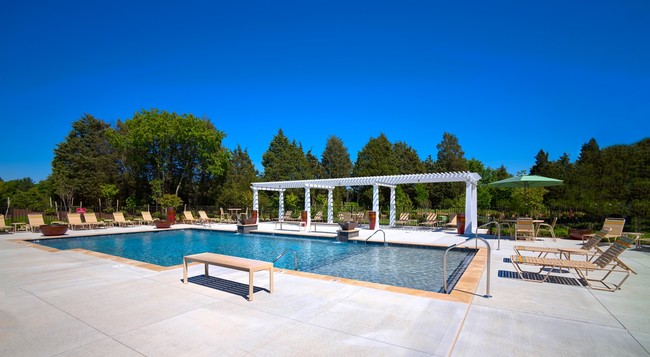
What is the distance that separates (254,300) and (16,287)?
408 cm

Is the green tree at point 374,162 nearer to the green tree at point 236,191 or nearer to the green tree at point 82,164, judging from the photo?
the green tree at point 236,191

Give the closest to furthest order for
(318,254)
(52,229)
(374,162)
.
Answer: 1. (318,254)
2. (52,229)
3. (374,162)

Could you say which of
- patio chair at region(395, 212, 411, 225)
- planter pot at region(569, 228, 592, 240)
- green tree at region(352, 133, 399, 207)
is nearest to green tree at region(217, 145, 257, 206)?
patio chair at region(395, 212, 411, 225)

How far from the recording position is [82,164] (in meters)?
31.3

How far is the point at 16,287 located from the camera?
527 cm

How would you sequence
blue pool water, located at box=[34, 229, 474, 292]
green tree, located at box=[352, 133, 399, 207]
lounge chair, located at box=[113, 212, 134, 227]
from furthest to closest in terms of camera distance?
green tree, located at box=[352, 133, 399, 207] → lounge chair, located at box=[113, 212, 134, 227] → blue pool water, located at box=[34, 229, 474, 292]

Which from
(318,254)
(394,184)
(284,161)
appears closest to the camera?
(318,254)

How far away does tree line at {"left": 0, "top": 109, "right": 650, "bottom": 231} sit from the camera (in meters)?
13.9

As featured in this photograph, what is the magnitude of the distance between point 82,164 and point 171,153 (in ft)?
34.3

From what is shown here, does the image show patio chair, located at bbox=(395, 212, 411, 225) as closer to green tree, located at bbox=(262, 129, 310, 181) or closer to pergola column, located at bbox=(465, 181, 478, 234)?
pergola column, located at bbox=(465, 181, 478, 234)

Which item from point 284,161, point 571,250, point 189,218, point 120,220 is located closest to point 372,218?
point 571,250

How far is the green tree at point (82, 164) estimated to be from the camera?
30.2 meters

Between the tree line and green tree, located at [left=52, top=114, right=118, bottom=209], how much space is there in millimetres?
96

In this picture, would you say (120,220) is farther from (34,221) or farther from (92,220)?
(34,221)
